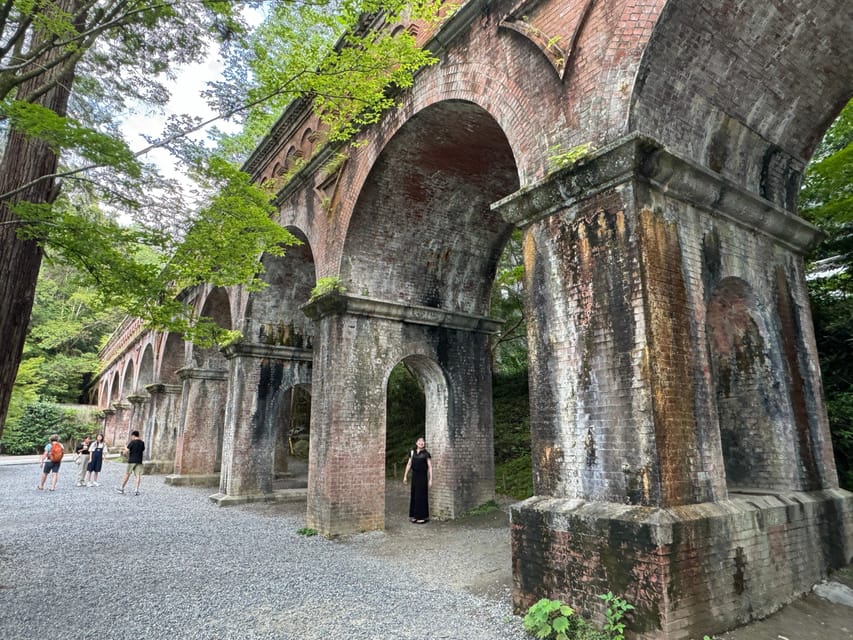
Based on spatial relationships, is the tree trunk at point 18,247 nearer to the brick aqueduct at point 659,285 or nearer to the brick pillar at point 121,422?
the brick aqueduct at point 659,285

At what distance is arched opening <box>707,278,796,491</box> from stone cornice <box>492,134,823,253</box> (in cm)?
→ 84

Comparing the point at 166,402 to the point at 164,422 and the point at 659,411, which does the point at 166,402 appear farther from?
the point at 659,411

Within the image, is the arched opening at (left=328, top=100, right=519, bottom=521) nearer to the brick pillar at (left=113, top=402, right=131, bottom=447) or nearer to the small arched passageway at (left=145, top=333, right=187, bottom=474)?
the small arched passageway at (left=145, top=333, right=187, bottom=474)

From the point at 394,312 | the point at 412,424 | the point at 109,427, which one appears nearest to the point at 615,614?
the point at 394,312

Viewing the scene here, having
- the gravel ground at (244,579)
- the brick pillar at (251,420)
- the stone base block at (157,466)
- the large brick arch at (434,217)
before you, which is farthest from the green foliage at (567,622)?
the stone base block at (157,466)

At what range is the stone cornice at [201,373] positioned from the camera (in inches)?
674

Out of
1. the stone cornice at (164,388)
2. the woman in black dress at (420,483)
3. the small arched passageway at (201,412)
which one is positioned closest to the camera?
the woman in black dress at (420,483)

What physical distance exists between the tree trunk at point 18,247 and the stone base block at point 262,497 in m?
7.14

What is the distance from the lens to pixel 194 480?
16828 millimetres

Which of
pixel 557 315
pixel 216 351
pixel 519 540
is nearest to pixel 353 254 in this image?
pixel 557 315

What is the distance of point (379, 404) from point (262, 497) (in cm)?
558

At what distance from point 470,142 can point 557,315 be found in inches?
185

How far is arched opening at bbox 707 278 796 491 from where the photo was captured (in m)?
5.71

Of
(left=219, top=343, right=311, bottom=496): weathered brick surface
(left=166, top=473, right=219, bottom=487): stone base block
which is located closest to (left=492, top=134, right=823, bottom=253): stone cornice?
(left=219, top=343, right=311, bottom=496): weathered brick surface
